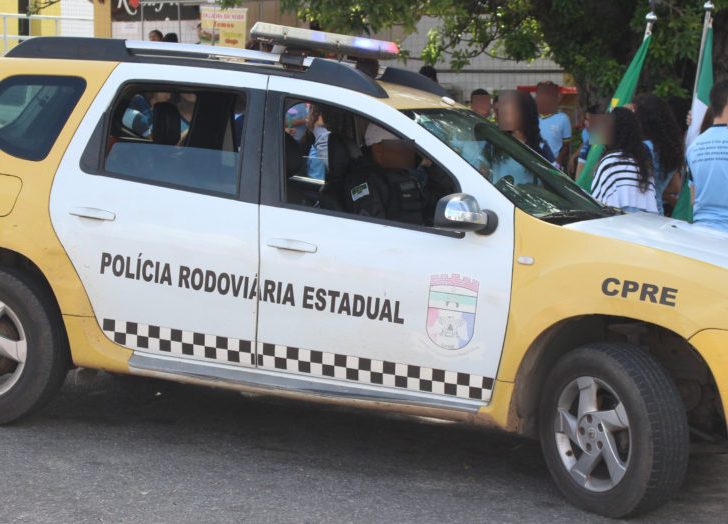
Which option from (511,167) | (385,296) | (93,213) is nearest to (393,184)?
(511,167)

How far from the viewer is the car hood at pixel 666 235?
15.2 ft

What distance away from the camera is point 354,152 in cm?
588

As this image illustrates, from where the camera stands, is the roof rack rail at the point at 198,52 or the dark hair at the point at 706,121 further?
the dark hair at the point at 706,121

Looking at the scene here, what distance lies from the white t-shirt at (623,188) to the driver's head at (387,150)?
142 centimetres

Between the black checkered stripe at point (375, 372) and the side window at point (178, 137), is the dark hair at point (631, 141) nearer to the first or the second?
the black checkered stripe at point (375, 372)

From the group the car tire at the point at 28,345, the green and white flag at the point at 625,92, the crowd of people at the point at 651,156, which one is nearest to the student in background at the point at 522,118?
the green and white flag at the point at 625,92

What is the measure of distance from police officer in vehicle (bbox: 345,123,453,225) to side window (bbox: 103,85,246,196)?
2.05ft

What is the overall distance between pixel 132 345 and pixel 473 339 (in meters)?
1.74

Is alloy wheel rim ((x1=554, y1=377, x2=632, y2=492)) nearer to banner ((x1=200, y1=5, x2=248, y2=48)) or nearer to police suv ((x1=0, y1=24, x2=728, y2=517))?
police suv ((x1=0, y1=24, x2=728, y2=517))

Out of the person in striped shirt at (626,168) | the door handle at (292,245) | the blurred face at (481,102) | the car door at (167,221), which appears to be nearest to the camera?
the door handle at (292,245)

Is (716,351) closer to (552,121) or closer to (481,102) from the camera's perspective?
(552,121)

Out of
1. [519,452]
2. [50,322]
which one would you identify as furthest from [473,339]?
[50,322]

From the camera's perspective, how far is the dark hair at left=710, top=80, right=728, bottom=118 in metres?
6.18

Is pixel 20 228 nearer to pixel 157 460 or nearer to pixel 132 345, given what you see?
pixel 132 345
